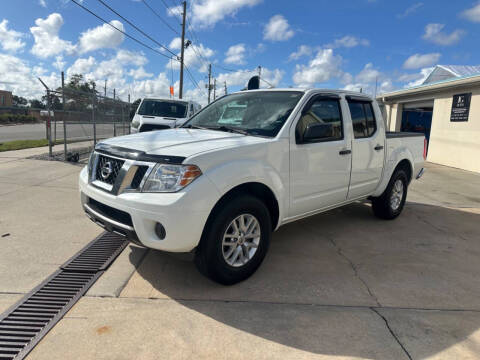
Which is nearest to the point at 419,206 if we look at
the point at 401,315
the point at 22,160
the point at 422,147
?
the point at 422,147

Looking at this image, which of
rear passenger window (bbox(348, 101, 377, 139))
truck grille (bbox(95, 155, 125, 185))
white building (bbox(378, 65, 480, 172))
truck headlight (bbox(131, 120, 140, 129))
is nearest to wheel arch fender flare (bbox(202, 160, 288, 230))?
truck grille (bbox(95, 155, 125, 185))

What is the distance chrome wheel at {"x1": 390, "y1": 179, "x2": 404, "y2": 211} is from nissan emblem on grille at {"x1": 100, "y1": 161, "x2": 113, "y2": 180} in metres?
4.11

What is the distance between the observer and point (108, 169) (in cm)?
310

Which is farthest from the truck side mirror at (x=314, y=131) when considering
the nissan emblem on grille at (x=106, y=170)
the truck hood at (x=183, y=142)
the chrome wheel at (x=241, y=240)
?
the nissan emblem on grille at (x=106, y=170)

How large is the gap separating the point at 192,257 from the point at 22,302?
1.41 metres

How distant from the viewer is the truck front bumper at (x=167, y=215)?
2.65m

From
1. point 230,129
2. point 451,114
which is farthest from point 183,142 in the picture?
point 451,114

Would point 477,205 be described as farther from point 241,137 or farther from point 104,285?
point 104,285

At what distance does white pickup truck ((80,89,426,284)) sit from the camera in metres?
2.74

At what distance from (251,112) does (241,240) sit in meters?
1.53

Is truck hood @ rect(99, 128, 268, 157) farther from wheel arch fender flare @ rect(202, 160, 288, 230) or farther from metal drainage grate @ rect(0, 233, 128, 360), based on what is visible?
metal drainage grate @ rect(0, 233, 128, 360)

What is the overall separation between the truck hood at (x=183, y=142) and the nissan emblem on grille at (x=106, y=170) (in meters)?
0.19

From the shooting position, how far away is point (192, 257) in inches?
117

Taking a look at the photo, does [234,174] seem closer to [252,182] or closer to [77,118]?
[252,182]
